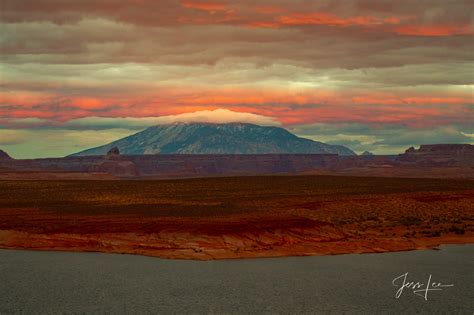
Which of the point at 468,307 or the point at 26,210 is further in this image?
the point at 26,210

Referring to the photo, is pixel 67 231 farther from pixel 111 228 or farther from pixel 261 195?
pixel 261 195

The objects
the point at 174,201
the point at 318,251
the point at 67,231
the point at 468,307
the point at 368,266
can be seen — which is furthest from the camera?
the point at 174,201

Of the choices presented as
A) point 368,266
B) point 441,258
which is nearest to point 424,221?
point 441,258

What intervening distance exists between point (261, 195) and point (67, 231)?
42810 mm

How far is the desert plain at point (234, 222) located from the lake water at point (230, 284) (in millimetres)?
2546

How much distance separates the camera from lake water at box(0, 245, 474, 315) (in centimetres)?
3312

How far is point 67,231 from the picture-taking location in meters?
56.9

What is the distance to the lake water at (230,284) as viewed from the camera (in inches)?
1304

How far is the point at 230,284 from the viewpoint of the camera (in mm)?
39062

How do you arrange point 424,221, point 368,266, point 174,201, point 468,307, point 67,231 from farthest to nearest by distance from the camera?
point 174,201 < point 424,221 < point 67,231 < point 368,266 < point 468,307
